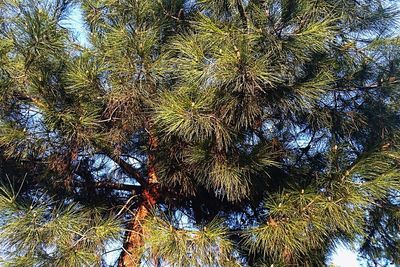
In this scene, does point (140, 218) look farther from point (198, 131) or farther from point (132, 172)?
point (198, 131)

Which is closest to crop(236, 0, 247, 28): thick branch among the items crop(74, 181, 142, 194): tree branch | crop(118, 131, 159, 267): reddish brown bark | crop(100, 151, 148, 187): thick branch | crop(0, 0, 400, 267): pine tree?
crop(0, 0, 400, 267): pine tree

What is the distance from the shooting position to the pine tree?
8.95ft

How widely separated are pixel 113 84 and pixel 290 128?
117 cm

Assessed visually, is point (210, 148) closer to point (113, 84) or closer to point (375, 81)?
point (113, 84)

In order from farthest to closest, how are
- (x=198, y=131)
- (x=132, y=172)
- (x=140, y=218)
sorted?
(x=132, y=172) → (x=140, y=218) → (x=198, y=131)

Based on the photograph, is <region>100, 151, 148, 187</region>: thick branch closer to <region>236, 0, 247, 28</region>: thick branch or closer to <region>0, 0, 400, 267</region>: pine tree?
<region>0, 0, 400, 267</region>: pine tree

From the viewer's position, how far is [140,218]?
10.6 ft

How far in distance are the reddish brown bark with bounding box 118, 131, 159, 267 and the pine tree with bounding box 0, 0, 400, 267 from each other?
1 cm

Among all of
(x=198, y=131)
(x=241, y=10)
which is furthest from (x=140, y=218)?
(x=241, y=10)

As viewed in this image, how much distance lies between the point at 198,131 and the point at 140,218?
807mm

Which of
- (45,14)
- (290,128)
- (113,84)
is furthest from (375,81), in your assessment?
(45,14)

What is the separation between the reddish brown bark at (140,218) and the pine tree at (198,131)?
0.01m

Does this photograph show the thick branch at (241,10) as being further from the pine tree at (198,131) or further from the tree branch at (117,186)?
the tree branch at (117,186)

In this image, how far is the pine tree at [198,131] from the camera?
8.95 ft
